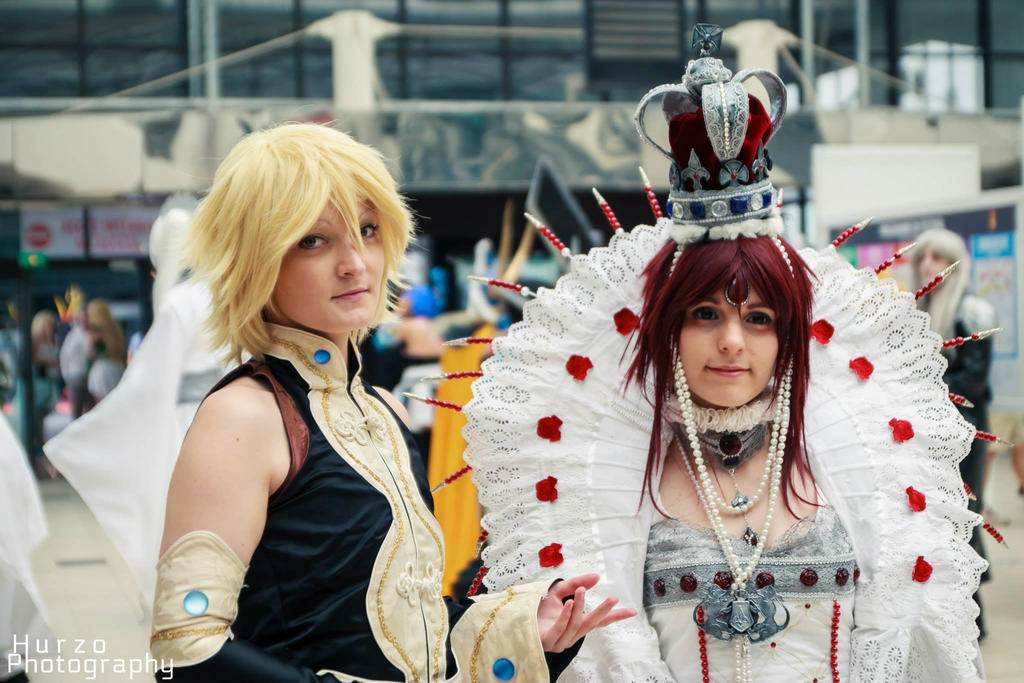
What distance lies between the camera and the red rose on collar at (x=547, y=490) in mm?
1995

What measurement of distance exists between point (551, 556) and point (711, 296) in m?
0.53

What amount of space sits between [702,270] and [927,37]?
1174 centimetres

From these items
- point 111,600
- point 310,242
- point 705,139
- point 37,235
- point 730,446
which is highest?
point 37,235

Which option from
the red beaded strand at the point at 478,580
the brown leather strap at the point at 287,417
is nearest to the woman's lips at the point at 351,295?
the brown leather strap at the point at 287,417

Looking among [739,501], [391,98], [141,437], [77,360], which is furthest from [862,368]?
[77,360]

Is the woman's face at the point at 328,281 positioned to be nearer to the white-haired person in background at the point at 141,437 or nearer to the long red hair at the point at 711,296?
the long red hair at the point at 711,296

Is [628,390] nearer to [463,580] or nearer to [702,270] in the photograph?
[702,270]

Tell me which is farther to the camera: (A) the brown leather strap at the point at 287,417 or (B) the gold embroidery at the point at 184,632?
(A) the brown leather strap at the point at 287,417

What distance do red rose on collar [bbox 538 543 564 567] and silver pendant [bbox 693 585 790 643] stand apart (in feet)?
0.82

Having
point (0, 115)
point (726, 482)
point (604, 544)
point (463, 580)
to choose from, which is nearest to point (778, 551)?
point (726, 482)

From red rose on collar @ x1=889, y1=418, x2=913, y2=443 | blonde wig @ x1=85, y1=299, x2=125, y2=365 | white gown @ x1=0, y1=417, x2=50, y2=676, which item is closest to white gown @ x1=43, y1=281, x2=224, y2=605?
white gown @ x1=0, y1=417, x2=50, y2=676

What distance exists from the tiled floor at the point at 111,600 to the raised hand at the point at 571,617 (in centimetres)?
281

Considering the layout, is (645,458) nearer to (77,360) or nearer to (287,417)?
(287,417)

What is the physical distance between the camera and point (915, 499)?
78.1 inches
